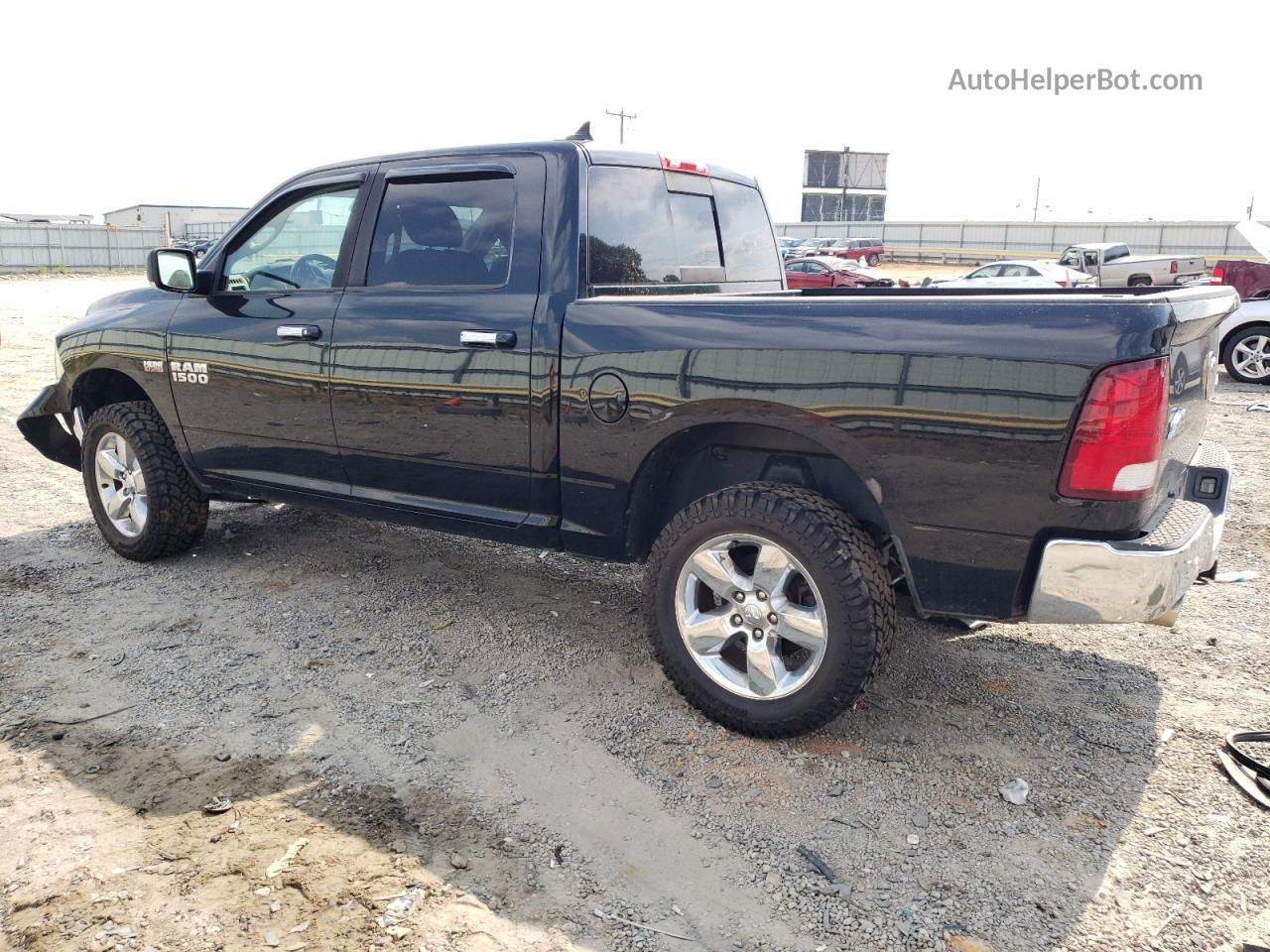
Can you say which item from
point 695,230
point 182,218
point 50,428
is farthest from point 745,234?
point 182,218

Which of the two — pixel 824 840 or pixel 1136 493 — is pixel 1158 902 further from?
pixel 1136 493

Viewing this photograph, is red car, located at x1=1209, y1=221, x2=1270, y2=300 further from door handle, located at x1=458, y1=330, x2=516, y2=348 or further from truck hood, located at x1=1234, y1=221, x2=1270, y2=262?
door handle, located at x1=458, y1=330, x2=516, y2=348

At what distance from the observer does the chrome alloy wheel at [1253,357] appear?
1206 cm

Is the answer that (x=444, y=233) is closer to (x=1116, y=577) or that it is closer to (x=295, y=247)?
(x=295, y=247)

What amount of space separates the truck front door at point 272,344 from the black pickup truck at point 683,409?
0.05ft

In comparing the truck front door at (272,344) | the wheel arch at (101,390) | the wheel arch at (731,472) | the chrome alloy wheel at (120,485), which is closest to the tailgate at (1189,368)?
the wheel arch at (731,472)

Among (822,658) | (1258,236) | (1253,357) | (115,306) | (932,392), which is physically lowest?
(822,658)

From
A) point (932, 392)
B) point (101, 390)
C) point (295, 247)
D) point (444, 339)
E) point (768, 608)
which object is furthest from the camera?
point (101, 390)

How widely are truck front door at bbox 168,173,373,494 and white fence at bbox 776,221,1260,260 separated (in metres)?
45.8

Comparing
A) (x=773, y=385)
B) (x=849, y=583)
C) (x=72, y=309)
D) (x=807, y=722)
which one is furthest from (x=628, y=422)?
(x=72, y=309)

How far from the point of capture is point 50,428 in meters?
5.77

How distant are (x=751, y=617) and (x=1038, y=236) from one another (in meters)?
57.5

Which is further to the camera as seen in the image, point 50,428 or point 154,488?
point 50,428

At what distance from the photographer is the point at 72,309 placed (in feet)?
76.5
